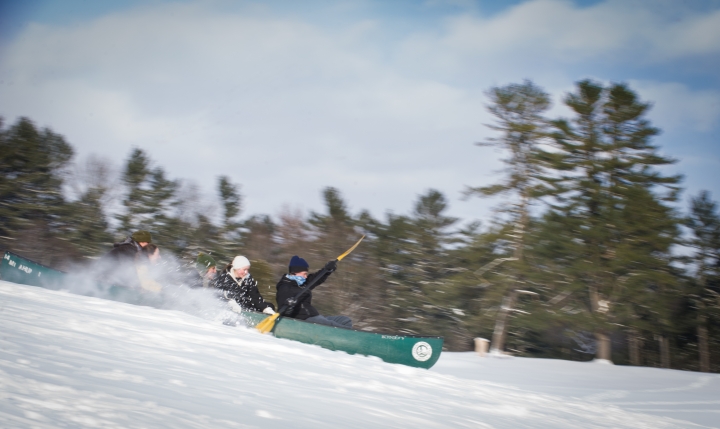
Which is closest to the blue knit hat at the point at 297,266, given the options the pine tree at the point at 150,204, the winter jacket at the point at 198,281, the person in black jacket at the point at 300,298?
the person in black jacket at the point at 300,298

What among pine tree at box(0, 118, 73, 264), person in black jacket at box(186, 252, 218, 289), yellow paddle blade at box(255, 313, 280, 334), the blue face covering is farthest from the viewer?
pine tree at box(0, 118, 73, 264)

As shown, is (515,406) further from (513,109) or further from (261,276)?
(513,109)

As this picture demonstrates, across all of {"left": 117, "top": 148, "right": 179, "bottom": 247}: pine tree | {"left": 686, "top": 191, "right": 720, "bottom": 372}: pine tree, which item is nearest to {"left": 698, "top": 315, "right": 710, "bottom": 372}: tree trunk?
{"left": 686, "top": 191, "right": 720, "bottom": 372}: pine tree

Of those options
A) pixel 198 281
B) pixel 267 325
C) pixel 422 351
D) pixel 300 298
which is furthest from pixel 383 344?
pixel 198 281

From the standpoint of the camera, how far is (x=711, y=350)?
37.1 meters

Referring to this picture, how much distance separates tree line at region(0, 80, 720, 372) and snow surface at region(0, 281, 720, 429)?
1609 centimetres

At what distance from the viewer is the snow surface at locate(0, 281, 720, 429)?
9.14 ft

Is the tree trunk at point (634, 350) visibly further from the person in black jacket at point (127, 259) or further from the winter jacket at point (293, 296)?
the person in black jacket at point (127, 259)

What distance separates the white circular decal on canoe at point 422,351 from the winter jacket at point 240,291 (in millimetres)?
2295

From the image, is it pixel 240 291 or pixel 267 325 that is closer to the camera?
pixel 267 325

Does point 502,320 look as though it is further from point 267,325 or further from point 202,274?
point 267,325

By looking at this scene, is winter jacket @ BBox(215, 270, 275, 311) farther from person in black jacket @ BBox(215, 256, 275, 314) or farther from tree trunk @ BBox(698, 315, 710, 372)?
tree trunk @ BBox(698, 315, 710, 372)

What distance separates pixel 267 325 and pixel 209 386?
431cm

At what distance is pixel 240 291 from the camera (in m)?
8.58
